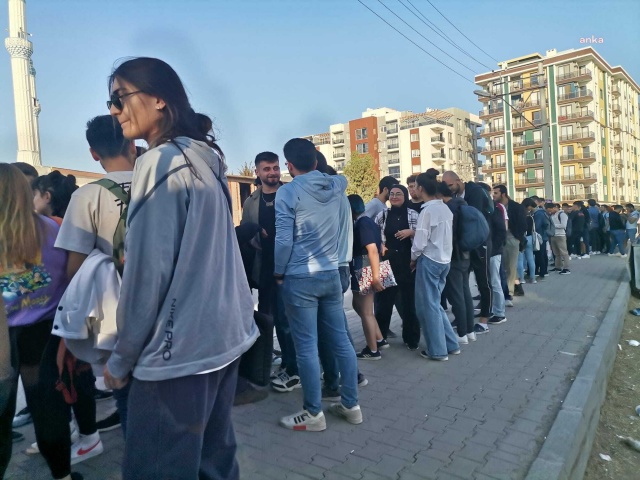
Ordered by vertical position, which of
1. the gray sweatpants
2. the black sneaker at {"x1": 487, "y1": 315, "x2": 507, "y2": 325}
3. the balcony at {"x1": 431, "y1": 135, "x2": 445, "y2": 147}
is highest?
the balcony at {"x1": 431, "y1": 135, "x2": 445, "y2": 147}

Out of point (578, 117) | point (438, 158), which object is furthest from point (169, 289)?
point (438, 158)

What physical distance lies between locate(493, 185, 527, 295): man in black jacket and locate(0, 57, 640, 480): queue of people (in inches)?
155

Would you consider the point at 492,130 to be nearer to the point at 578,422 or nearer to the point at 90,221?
the point at 578,422

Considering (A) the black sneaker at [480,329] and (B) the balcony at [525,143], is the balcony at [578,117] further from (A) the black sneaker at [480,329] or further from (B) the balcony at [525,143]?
(A) the black sneaker at [480,329]

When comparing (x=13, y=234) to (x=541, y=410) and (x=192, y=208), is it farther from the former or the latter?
(x=541, y=410)

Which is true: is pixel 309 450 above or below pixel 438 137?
below

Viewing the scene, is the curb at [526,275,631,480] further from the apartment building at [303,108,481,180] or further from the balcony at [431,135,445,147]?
the balcony at [431,135,445,147]

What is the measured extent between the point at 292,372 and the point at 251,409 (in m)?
0.64

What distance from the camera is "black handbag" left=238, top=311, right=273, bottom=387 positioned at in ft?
6.66

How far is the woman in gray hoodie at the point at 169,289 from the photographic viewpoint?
1573 mm

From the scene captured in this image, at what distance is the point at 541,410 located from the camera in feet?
13.1

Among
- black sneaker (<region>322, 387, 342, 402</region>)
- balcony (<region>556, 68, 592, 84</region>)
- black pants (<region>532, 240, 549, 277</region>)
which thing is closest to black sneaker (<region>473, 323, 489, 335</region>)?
black sneaker (<region>322, 387, 342, 402</region>)

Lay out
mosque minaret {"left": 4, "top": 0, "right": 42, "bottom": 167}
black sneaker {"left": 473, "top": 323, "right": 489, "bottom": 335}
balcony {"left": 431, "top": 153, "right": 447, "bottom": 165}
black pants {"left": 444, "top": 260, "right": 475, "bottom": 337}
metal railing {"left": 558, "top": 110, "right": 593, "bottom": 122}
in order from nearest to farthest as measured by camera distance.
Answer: black pants {"left": 444, "top": 260, "right": 475, "bottom": 337}, black sneaker {"left": 473, "top": 323, "right": 489, "bottom": 335}, mosque minaret {"left": 4, "top": 0, "right": 42, "bottom": 167}, metal railing {"left": 558, "top": 110, "right": 593, "bottom": 122}, balcony {"left": 431, "top": 153, "right": 447, "bottom": 165}

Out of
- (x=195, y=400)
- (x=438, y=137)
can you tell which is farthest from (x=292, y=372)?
(x=438, y=137)
